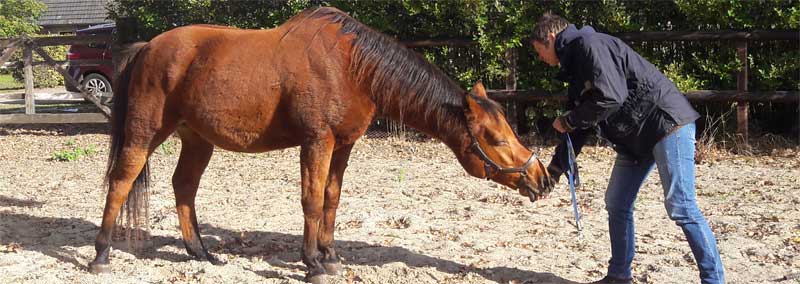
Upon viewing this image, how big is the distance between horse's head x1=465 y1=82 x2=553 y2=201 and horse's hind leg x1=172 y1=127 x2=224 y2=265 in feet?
6.43

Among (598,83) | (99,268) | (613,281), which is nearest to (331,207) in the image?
(99,268)

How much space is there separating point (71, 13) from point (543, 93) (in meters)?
27.5

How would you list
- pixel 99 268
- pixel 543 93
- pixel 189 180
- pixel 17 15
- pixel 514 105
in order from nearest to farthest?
pixel 99 268 < pixel 189 180 < pixel 543 93 < pixel 514 105 < pixel 17 15

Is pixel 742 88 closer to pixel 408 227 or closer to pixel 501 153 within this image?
pixel 408 227

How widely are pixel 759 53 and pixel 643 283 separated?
5.80 m

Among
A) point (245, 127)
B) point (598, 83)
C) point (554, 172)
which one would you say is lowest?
point (554, 172)

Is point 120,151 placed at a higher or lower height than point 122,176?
higher

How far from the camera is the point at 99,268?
4.92 metres

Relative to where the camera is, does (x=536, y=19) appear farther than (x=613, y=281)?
Yes

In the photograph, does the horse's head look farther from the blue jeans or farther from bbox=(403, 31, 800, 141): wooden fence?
bbox=(403, 31, 800, 141): wooden fence

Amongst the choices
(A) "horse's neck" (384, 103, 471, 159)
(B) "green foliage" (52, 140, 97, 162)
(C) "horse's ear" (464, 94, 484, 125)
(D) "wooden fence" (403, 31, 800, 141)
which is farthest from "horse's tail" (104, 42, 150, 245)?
(D) "wooden fence" (403, 31, 800, 141)

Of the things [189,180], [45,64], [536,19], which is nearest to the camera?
[189,180]

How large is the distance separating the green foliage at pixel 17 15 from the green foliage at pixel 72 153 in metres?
17.2

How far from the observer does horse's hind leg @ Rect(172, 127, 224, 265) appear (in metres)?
5.30
